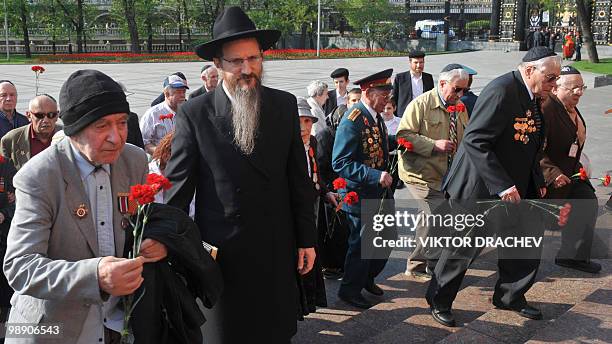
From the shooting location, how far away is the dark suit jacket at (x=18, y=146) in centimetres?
569

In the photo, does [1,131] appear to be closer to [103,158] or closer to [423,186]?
[423,186]

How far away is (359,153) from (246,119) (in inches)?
89.2

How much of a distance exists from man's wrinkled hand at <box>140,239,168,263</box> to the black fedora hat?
1.21 m

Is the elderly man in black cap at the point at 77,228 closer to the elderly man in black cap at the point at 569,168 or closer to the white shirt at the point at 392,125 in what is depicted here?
the elderly man in black cap at the point at 569,168

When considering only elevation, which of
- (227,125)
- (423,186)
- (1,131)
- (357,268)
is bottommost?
(357,268)

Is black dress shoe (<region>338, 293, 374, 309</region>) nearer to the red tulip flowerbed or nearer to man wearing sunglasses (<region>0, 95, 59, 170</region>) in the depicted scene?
man wearing sunglasses (<region>0, 95, 59, 170</region>)

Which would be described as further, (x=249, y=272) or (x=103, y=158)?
(x=249, y=272)

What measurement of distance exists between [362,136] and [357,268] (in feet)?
3.63

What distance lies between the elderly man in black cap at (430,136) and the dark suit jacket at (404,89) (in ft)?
11.5

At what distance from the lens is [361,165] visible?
5.33 m

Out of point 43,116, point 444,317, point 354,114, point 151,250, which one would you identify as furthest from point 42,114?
point 444,317

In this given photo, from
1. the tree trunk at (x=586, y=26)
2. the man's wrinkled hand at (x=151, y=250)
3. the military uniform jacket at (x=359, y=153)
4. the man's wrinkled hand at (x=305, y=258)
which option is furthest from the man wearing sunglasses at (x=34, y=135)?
the tree trunk at (x=586, y=26)

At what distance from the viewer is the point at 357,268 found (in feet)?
17.5

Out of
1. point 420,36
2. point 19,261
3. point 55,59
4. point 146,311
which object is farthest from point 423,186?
point 420,36
